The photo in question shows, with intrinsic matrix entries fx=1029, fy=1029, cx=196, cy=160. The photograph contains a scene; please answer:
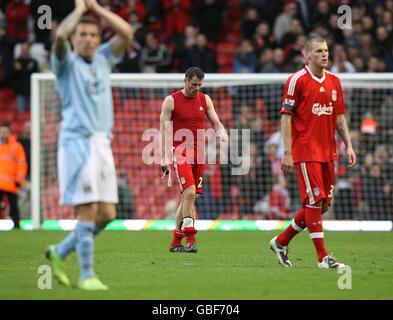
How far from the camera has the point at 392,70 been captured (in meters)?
22.9

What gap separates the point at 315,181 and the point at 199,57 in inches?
481

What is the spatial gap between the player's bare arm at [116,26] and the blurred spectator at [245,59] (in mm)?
14184

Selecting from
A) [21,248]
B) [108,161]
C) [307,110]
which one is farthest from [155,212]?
[108,161]

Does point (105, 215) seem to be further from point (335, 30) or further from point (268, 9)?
point (268, 9)

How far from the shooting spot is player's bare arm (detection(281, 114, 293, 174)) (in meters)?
11.0

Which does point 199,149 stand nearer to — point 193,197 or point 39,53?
point 193,197

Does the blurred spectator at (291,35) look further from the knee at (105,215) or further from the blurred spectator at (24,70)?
the knee at (105,215)

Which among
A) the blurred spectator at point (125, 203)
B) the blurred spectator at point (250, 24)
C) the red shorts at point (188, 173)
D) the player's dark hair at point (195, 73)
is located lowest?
the blurred spectator at point (125, 203)

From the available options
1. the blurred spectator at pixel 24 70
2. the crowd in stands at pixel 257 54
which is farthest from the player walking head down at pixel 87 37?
the blurred spectator at pixel 24 70

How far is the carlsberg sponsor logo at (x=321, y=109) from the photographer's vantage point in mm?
11188

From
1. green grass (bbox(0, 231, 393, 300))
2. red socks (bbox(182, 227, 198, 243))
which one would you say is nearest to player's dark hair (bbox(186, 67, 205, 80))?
red socks (bbox(182, 227, 198, 243))

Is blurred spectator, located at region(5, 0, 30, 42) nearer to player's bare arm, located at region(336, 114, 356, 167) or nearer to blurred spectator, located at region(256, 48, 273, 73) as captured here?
blurred spectator, located at region(256, 48, 273, 73)

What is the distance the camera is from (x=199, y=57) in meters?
22.9

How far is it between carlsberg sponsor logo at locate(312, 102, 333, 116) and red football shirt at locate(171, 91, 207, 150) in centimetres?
304
